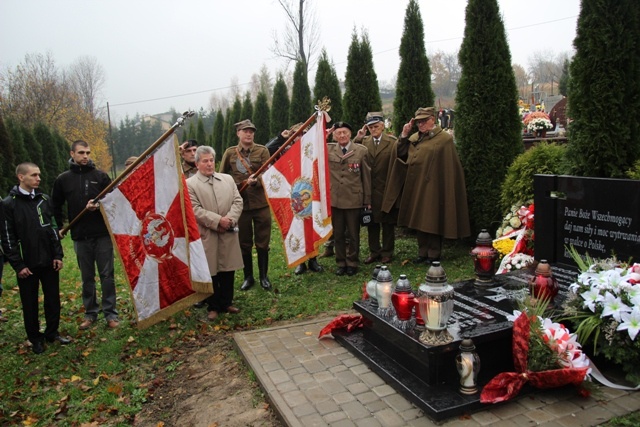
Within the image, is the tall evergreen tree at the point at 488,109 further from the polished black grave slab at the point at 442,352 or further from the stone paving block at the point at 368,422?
the stone paving block at the point at 368,422

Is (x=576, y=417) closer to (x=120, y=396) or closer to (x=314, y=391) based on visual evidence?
(x=314, y=391)

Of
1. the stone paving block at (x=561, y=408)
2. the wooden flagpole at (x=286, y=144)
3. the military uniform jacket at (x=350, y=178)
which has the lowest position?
the stone paving block at (x=561, y=408)

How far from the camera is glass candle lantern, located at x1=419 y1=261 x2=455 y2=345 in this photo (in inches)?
130

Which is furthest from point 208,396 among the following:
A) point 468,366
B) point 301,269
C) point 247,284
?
point 301,269

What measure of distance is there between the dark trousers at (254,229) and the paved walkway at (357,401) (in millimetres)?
2168

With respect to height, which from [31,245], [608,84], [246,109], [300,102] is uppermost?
[246,109]

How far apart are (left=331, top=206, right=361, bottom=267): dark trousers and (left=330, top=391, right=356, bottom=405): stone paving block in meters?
3.43

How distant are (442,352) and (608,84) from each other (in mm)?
3719

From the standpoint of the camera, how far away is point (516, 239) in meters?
5.96

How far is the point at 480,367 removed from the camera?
346cm

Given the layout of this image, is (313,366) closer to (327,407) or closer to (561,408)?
(327,407)

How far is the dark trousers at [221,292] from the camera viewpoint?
5484mm

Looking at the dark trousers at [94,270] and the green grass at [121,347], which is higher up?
the dark trousers at [94,270]

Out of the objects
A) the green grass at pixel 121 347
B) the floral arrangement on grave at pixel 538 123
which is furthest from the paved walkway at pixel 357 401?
the floral arrangement on grave at pixel 538 123
